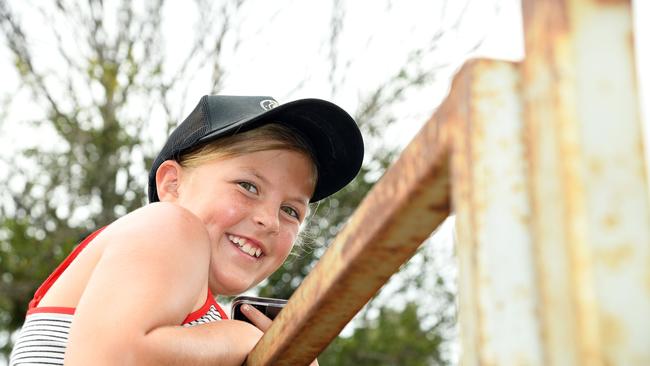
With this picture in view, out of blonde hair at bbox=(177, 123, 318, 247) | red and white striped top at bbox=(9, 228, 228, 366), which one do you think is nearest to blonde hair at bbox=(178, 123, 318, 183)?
blonde hair at bbox=(177, 123, 318, 247)

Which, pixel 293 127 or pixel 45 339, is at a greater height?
pixel 293 127

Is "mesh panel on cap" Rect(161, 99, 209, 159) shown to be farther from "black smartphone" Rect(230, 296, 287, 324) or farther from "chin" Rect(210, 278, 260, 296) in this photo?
"black smartphone" Rect(230, 296, 287, 324)

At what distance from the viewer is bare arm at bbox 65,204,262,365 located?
47.1 inches

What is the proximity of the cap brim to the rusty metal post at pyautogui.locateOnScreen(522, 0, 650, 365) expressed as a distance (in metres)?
1.27

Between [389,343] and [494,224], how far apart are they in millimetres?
7020

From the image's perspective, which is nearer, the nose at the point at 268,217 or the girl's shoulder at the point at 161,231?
the girl's shoulder at the point at 161,231

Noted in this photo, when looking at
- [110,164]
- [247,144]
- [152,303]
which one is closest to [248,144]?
[247,144]

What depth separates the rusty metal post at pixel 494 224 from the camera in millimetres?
500

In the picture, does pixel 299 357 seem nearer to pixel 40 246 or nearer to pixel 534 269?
pixel 534 269

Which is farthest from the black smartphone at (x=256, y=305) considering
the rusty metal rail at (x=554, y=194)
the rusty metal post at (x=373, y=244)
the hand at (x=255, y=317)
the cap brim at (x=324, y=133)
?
the rusty metal rail at (x=554, y=194)

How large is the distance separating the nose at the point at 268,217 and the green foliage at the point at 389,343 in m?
5.53

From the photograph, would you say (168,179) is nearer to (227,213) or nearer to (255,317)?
(227,213)

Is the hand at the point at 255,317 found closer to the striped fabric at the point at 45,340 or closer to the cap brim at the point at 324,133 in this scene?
the striped fabric at the point at 45,340

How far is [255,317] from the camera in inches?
59.8
